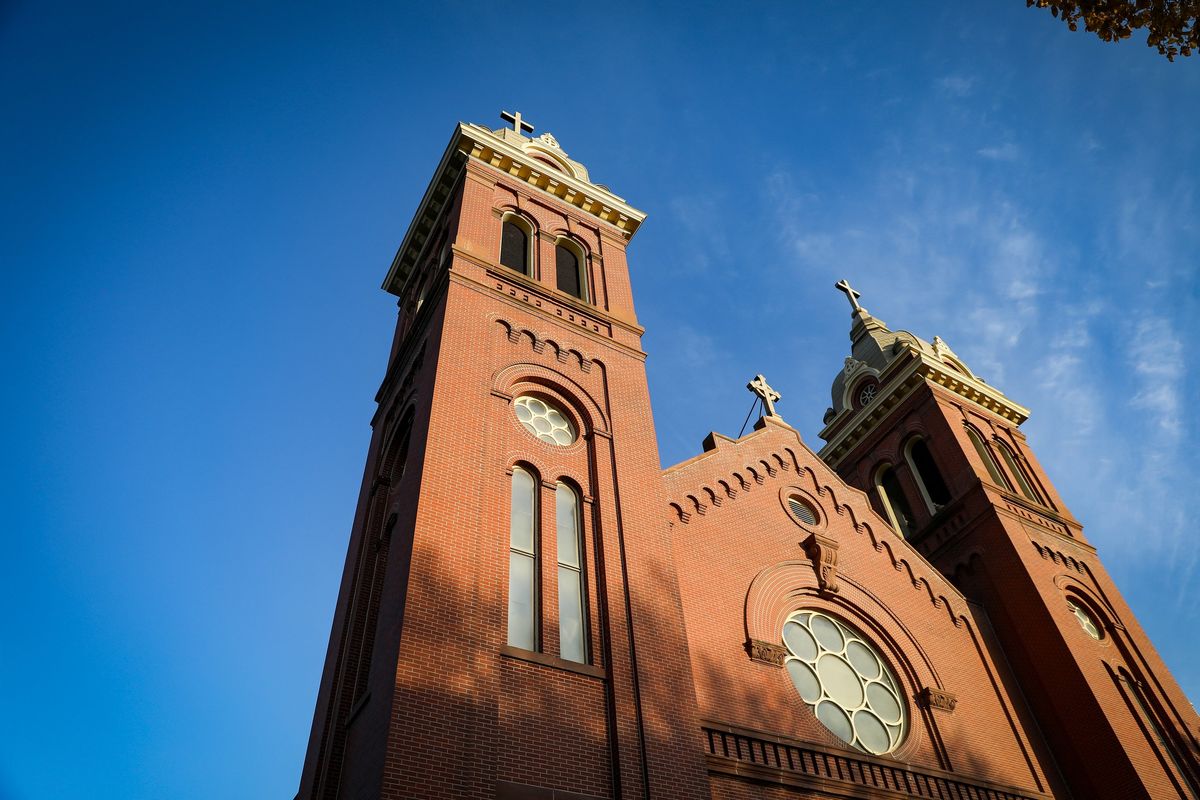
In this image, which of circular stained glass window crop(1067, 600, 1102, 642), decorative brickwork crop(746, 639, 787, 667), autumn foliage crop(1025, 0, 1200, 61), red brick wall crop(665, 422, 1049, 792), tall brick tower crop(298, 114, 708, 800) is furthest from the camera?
circular stained glass window crop(1067, 600, 1102, 642)

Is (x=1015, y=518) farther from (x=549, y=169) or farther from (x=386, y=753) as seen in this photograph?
(x=386, y=753)

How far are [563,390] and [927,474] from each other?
41.6 ft

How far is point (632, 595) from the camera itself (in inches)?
468

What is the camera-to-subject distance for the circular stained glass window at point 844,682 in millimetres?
13750

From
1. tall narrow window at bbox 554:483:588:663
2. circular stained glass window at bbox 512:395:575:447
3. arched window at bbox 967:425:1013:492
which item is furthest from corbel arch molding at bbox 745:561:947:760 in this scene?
arched window at bbox 967:425:1013:492

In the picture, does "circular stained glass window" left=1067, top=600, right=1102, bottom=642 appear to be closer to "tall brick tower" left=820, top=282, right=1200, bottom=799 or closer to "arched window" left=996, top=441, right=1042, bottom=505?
"tall brick tower" left=820, top=282, right=1200, bottom=799

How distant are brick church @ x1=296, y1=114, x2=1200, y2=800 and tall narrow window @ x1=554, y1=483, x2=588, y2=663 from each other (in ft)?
0.16

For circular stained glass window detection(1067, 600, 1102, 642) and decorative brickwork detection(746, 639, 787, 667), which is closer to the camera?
decorative brickwork detection(746, 639, 787, 667)

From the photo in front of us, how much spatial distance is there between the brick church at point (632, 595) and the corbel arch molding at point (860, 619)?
0.16ft

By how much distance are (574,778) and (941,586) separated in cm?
1059

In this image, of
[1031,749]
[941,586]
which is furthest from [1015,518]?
[1031,749]

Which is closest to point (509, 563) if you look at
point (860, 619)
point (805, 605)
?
point (805, 605)

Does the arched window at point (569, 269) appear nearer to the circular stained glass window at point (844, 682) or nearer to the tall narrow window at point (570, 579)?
the tall narrow window at point (570, 579)

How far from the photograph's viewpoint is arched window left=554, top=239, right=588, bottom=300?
17.9 m
